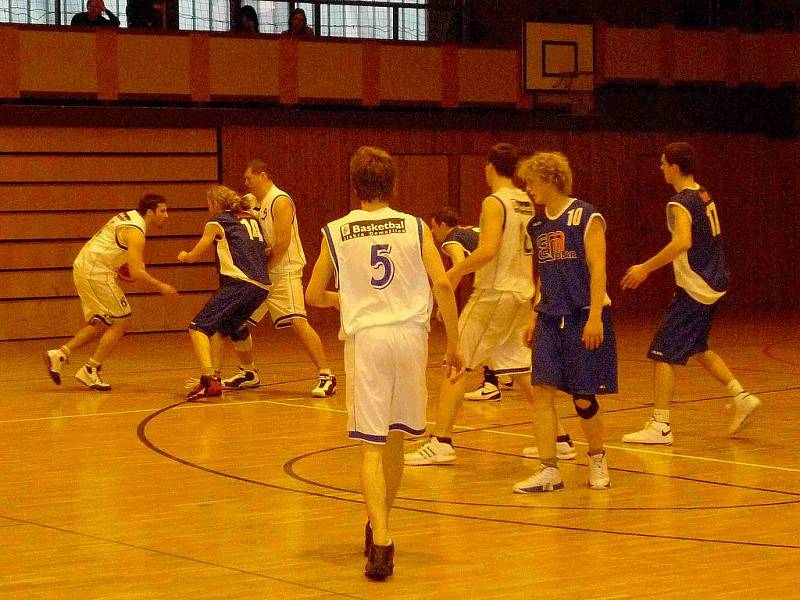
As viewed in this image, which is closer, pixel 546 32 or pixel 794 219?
pixel 546 32

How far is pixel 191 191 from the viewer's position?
1738 cm

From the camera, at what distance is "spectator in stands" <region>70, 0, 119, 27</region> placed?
16.2m

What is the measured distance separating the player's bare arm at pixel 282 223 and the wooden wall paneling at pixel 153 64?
6.07m

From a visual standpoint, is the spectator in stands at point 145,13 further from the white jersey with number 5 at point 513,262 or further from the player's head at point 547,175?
the player's head at point 547,175

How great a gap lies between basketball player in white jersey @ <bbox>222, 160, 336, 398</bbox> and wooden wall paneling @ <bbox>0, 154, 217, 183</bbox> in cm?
598

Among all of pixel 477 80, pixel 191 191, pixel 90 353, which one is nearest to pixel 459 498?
pixel 90 353

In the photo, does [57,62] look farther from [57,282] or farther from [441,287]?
[441,287]

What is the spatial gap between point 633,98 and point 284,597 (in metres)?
16.1

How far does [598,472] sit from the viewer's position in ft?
23.1

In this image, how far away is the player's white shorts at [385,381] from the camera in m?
5.43

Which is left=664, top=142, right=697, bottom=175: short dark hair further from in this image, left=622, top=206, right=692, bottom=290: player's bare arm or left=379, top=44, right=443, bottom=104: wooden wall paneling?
left=379, top=44, right=443, bottom=104: wooden wall paneling

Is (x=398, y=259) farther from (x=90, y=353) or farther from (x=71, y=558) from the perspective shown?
(x=90, y=353)

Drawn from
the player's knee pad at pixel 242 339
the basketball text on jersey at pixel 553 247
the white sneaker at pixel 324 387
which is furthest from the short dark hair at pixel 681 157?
the player's knee pad at pixel 242 339

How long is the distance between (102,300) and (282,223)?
169 centimetres
